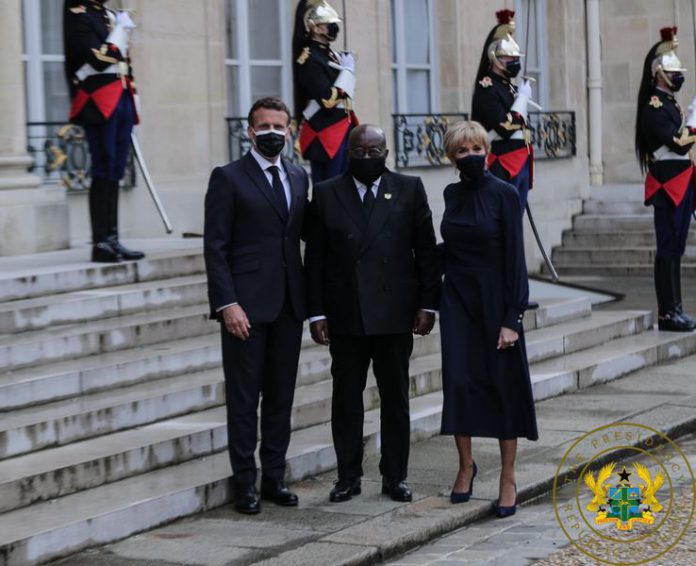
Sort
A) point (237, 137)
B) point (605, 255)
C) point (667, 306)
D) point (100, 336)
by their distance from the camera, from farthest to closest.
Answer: point (605, 255)
point (237, 137)
point (667, 306)
point (100, 336)

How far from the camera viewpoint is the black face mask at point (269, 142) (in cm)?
738

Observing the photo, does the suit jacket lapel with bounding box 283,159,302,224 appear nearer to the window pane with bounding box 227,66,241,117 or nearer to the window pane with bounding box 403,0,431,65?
the window pane with bounding box 227,66,241,117

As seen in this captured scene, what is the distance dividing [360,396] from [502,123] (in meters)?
4.85

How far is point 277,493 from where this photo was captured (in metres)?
7.48

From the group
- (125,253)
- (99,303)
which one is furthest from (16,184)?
(99,303)

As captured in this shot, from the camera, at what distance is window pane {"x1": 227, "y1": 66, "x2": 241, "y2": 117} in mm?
14789

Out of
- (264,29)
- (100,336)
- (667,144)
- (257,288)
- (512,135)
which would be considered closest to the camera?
(257,288)

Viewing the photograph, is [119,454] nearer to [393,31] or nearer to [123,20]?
[123,20]

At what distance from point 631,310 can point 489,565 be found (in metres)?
7.52

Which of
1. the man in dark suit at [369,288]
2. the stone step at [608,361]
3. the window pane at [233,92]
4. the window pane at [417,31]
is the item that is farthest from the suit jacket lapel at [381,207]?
the window pane at [417,31]

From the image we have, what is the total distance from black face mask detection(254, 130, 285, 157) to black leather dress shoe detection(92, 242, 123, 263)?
3188 mm

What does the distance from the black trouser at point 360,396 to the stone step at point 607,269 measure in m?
10.7

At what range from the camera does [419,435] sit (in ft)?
29.9

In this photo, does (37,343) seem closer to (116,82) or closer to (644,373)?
(116,82)
